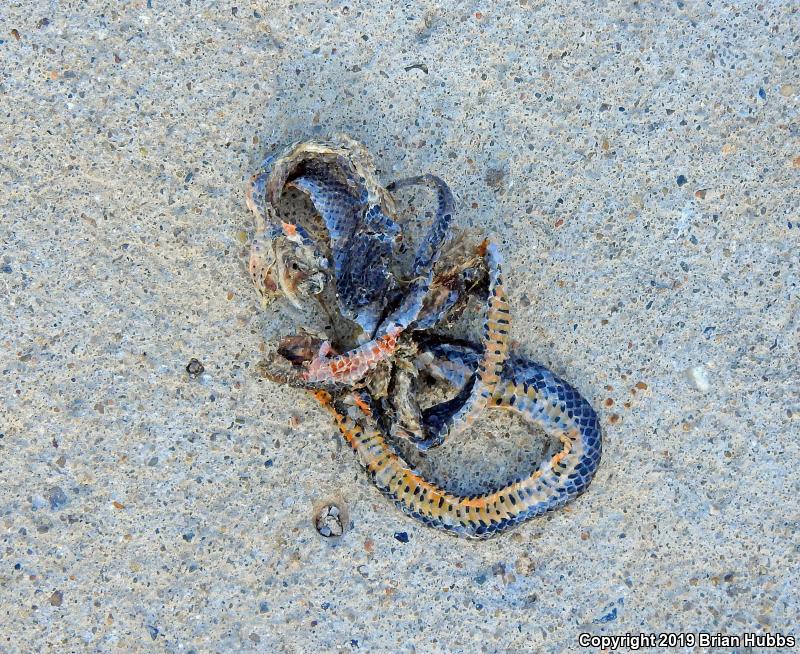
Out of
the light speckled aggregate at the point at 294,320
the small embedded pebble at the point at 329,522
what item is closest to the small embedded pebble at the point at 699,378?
the light speckled aggregate at the point at 294,320

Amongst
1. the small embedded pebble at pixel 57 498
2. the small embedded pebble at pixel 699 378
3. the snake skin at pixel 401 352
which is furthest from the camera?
the small embedded pebble at pixel 699 378

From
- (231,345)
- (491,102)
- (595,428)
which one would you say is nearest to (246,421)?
(231,345)

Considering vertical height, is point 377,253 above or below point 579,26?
below

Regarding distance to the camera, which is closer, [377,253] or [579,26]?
[377,253]

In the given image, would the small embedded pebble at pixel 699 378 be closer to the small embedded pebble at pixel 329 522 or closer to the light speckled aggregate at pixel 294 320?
the light speckled aggregate at pixel 294 320

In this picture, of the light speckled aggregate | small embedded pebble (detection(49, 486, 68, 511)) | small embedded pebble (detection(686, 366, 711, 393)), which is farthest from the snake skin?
small embedded pebble (detection(49, 486, 68, 511))

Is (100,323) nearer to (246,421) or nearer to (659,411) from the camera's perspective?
(246,421)
